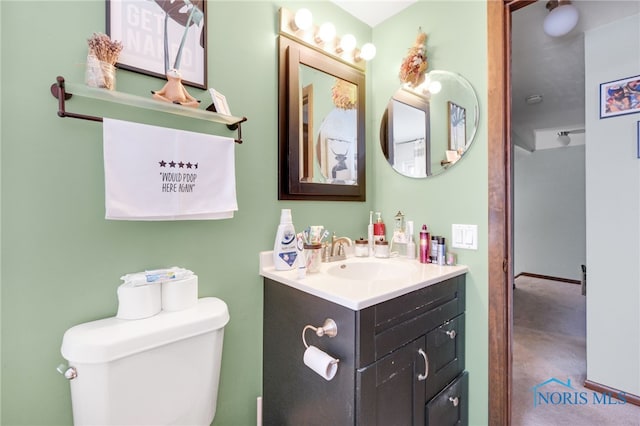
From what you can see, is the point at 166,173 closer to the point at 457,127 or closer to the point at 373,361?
the point at 373,361

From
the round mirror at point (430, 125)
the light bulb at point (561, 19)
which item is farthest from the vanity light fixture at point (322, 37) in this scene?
the light bulb at point (561, 19)

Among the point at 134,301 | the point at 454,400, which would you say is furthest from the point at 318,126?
the point at 454,400

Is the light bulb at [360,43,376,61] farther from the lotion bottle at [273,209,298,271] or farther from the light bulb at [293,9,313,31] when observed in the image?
the lotion bottle at [273,209,298,271]

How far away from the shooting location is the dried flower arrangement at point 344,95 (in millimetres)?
1526

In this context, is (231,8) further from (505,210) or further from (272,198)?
(505,210)

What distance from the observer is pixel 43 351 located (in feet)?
2.65

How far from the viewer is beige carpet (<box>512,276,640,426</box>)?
155cm

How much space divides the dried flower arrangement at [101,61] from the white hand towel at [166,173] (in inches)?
4.7


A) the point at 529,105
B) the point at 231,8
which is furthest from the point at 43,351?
the point at 529,105

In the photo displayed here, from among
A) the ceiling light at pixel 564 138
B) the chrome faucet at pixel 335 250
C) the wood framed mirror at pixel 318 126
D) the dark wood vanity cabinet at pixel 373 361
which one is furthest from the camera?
the ceiling light at pixel 564 138

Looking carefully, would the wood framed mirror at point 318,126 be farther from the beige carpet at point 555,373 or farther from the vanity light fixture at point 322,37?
the beige carpet at point 555,373

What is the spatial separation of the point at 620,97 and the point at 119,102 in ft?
8.77

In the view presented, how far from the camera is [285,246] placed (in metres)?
1.20

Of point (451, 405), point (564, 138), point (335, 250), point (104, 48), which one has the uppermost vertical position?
point (564, 138)
